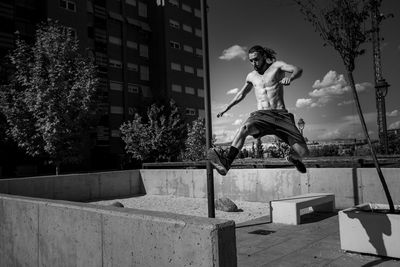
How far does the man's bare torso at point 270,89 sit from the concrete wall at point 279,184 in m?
7.53

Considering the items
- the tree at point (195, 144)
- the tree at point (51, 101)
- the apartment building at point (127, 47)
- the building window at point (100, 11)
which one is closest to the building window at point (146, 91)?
the apartment building at point (127, 47)

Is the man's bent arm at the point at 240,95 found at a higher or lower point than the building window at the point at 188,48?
lower

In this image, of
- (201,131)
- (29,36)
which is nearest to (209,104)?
(201,131)

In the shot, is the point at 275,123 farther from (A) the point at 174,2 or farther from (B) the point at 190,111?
(A) the point at 174,2

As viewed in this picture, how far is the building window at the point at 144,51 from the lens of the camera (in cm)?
4784

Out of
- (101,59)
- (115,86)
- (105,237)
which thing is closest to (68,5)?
(101,59)

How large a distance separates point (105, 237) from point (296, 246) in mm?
4012

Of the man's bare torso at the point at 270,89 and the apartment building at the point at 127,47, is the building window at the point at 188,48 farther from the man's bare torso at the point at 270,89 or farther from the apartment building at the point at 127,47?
the man's bare torso at the point at 270,89

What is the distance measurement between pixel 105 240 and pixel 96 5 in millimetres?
42368

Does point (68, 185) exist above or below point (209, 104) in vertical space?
below

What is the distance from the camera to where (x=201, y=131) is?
31984 mm

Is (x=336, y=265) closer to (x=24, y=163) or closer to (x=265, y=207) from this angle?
(x=265, y=207)

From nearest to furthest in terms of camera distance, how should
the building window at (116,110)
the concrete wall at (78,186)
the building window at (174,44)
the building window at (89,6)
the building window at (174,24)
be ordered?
1. the concrete wall at (78,186)
2. the building window at (89,6)
3. the building window at (116,110)
4. the building window at (174,44)
5. the building window at (174,24)

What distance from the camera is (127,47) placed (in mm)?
45594
